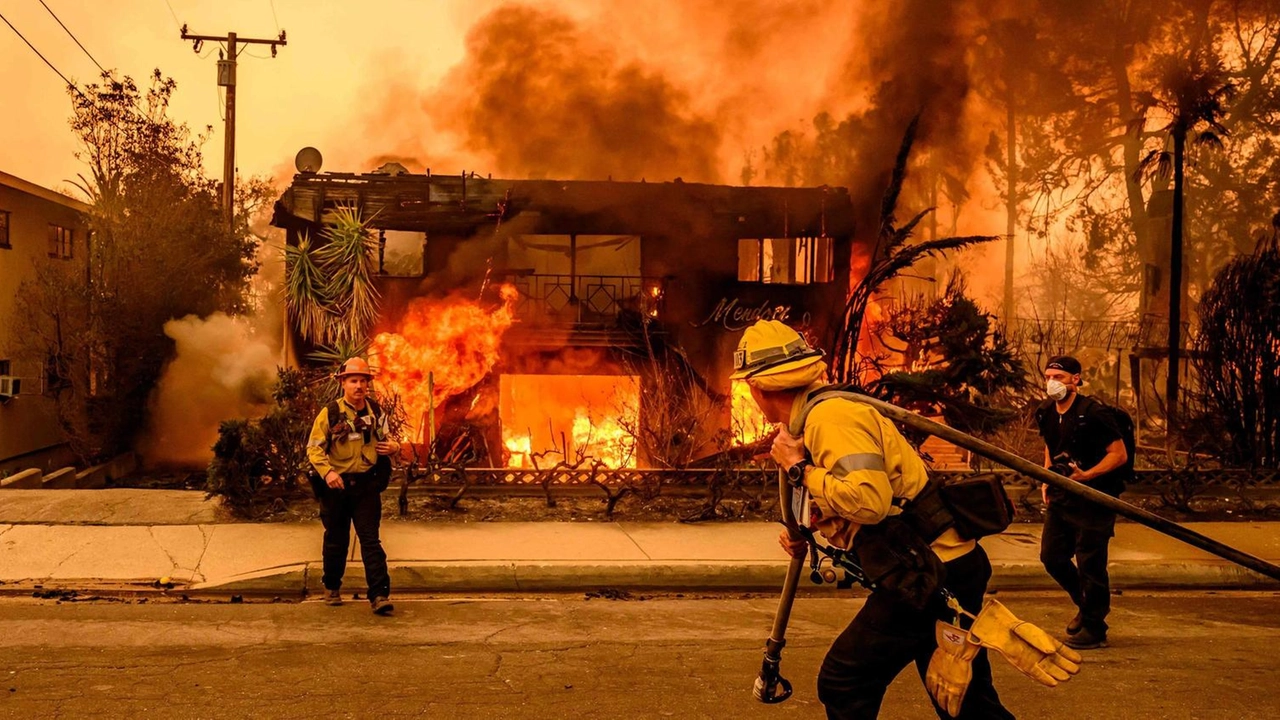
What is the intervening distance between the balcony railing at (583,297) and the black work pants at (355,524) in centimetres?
1109

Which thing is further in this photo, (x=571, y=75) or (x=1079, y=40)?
(x=1079, y=40)

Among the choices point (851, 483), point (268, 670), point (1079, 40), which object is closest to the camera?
point (851, 483)

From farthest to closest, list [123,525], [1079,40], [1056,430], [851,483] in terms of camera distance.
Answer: [1079,40] → [123,525] → [1056,430] → [851,483]

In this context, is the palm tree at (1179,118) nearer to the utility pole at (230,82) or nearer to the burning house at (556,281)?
the burning house at (556,281)

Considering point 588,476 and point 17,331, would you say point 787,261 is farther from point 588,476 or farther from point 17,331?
point 17,331

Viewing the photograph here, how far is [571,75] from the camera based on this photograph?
21.1m

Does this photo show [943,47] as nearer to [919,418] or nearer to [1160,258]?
[1160,258]

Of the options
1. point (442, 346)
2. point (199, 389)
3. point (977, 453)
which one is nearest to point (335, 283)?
point (442, 346)

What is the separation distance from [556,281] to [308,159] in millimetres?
5055

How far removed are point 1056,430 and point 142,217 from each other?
1755cm

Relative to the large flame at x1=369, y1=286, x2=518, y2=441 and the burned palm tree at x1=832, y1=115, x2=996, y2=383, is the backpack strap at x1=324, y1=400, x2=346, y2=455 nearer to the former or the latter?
the burned palm tree at x1=832, y1=115, x2=996, y2=383

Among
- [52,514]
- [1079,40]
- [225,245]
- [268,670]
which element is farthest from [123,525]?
[1079,40]

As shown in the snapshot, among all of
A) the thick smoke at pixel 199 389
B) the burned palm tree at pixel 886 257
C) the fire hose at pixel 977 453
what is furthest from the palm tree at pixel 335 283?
the fire hose at pixel 977 453

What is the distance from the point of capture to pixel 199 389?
20.0 m
